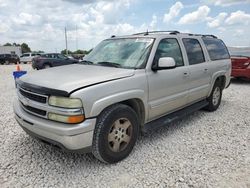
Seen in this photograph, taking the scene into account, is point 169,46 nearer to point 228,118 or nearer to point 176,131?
point 176,131

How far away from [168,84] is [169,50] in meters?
0.67

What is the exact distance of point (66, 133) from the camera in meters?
2.61

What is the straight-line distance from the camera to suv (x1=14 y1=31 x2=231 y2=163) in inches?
105

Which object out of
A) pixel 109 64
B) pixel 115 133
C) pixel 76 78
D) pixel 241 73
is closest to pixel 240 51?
pixel 241 73

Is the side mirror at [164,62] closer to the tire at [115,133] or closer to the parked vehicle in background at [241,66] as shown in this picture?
the tire at [115,133]

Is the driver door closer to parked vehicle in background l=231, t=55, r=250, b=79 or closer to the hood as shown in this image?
the hood

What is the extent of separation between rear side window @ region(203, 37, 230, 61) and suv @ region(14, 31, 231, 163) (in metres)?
0.74

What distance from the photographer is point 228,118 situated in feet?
17.2

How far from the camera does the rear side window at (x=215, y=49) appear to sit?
5.45m

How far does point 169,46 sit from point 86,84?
2.00 metres

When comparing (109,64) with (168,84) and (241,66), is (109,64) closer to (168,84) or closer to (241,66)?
(168,84)

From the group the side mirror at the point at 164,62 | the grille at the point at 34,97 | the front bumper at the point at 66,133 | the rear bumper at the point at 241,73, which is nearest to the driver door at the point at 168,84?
the side mirror at the point at 164,62

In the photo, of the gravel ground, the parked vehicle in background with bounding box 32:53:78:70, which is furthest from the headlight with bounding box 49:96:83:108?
the parked vehicle in background with bounding box 32:53:78:70

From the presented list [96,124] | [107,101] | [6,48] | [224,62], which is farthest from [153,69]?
[6,48]
